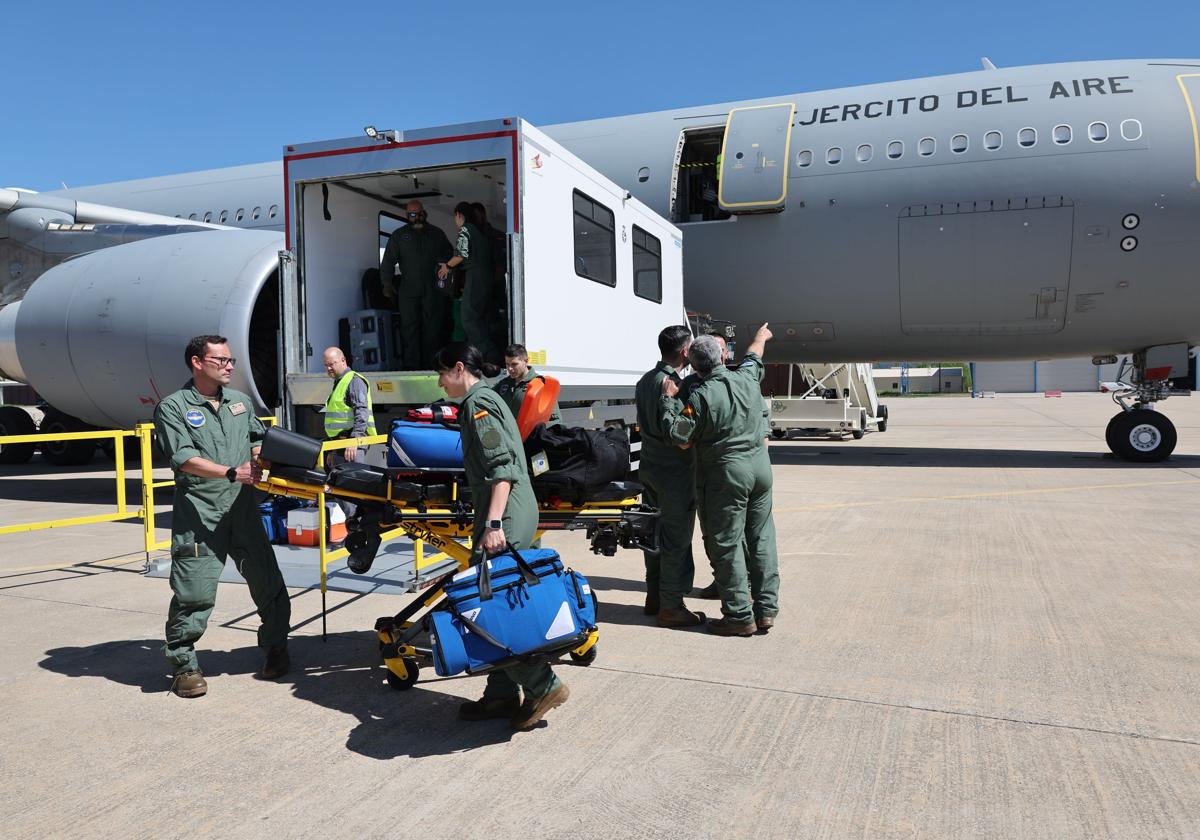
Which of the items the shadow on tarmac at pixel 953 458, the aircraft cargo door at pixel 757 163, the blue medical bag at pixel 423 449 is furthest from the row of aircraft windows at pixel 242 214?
the blue medical bag at pixel 423 449

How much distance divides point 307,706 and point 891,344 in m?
10.6

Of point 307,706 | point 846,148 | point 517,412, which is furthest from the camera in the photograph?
point 846,148

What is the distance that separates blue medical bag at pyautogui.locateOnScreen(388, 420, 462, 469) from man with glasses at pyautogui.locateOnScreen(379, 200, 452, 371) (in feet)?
13.5

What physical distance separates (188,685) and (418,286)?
4.84 metres

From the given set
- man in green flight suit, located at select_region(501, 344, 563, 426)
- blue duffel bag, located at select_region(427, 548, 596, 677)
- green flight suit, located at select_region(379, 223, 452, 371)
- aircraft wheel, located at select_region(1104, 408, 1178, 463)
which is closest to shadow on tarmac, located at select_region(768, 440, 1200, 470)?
aircraft wheel, located at select_region(1104, 408, 1178, 463)

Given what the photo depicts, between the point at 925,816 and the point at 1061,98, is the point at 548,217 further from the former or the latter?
the point at 1061,98

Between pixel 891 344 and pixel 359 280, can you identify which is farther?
pixel 891 344

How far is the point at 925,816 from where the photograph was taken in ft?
8.89

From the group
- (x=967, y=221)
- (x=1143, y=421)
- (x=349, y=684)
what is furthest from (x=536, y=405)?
(x=1143, y=421)

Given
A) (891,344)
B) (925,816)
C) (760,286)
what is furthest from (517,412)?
(891,344)

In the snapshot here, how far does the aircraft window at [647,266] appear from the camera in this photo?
31.1 ft

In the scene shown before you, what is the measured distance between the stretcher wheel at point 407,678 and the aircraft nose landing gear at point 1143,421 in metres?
11.5

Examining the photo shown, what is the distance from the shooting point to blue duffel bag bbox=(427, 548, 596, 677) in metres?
3.24

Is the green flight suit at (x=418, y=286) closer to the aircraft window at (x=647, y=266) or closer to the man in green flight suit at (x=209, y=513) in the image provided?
the aircraft window at (x=647, y=266)
